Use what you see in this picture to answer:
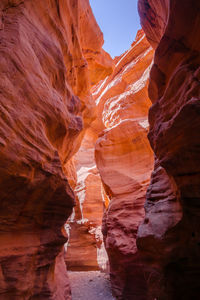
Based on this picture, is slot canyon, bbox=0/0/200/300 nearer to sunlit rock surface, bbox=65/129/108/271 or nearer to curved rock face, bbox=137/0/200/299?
curved rock face, bbox=137/0/200/299

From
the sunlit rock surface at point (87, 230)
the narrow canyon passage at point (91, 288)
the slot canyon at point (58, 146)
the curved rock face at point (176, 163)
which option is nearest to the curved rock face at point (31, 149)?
the slot canyon at point (58, 146)

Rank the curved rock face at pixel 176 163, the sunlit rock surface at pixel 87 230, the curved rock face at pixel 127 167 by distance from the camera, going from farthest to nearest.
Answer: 1. the sunlit rock surface at pixel 87 230
2. the curved rock face at pixel 127 167
3. the curved rock face at pixel 176 163

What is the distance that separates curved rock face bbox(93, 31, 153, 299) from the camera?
7.80 meters

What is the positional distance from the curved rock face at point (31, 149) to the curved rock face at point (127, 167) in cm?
353

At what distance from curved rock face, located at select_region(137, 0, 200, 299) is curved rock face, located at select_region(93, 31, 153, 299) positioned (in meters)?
3.61

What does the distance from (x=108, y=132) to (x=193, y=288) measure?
8.65 metres

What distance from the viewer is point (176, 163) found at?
365 cm

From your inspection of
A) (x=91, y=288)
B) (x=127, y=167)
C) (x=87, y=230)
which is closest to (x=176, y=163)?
(x=127, y=167)

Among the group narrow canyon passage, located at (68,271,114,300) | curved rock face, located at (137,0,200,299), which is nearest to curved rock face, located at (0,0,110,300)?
curved rock face, located at (137,0,200,299)

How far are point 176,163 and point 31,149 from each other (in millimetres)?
2848

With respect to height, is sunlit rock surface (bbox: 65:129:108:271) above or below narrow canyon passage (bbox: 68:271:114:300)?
above

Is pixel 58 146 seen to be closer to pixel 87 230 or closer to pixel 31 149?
pixel 31 149

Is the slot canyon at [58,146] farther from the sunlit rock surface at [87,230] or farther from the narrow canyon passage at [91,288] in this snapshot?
the sunlit rock surface at [87,230]

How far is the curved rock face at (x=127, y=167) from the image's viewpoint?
25.6 feet
